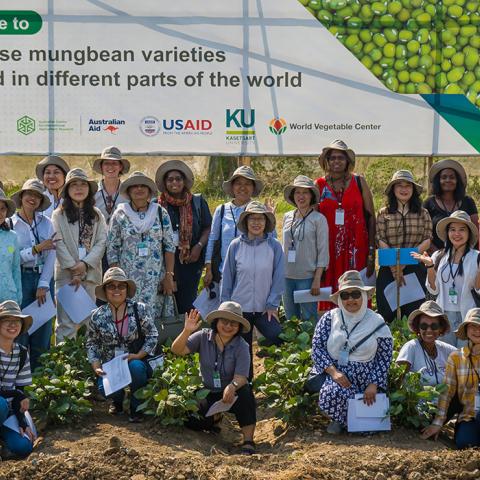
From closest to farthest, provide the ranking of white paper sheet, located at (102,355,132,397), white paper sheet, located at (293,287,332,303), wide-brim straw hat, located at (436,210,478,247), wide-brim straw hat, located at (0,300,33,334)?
wide-brim straw hat, located at (0,300,33,334) → white paper sheet, located at (102,355,132,397) → wide-brim straw hat, located at (436,210,478,247) → white paper sheet, located at (293,287,332,303)

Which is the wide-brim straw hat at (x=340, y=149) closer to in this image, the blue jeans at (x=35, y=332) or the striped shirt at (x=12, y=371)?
the blue jeans at (x=35, y=332)

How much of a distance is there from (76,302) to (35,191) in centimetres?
98

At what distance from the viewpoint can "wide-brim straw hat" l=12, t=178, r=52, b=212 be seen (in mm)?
8984

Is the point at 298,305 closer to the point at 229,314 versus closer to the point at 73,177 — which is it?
the point at 229,314

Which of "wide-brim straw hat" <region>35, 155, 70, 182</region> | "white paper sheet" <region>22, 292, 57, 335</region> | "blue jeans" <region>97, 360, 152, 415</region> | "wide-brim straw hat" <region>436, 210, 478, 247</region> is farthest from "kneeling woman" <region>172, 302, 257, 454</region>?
"wide-brim straw hat" <region>35, 155, 70, 182</region>

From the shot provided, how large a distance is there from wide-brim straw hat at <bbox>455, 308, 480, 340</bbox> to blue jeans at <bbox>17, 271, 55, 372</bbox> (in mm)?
3283

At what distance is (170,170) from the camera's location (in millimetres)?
9508

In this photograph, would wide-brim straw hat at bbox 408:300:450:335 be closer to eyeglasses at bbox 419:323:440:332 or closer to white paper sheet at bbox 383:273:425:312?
eyeglasses at bbox 419:323:440:332

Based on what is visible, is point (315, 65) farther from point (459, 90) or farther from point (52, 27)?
point (52, 27)

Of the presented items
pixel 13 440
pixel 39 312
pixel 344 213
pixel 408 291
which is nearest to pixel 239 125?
pixel 344 213

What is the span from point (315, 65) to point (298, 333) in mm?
3292

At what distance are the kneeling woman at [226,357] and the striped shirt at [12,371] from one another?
109 cm

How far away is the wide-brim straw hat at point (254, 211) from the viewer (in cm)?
898

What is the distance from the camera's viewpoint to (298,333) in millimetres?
9383
